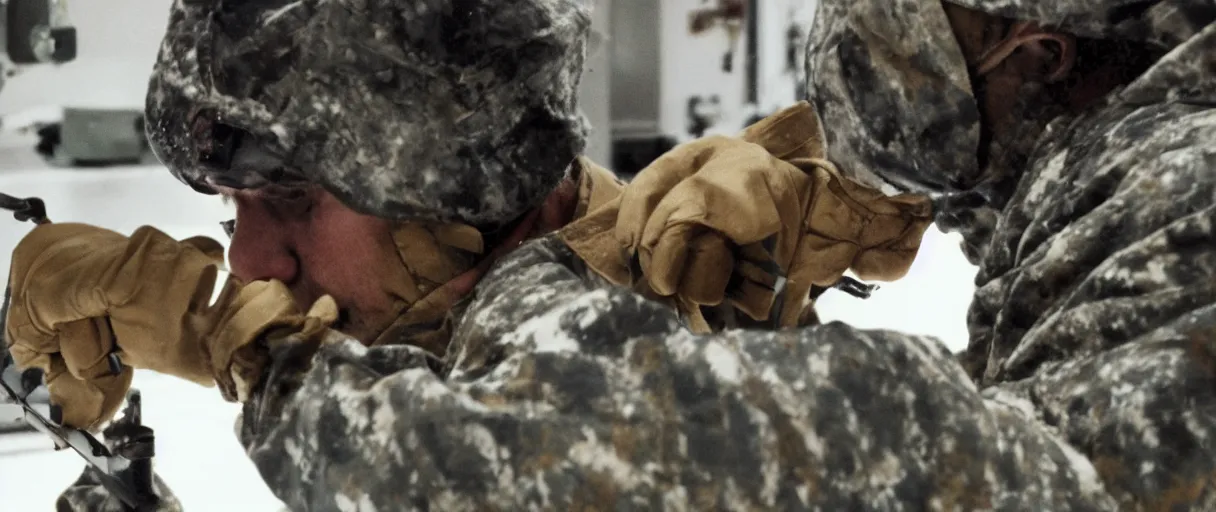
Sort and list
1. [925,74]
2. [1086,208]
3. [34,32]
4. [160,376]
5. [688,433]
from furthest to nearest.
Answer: [160,376]
[34,32]
[925,74]
[1086,208]
[688,433]

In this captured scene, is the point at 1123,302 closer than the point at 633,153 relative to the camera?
Yes

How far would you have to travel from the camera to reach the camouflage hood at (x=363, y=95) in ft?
2.29

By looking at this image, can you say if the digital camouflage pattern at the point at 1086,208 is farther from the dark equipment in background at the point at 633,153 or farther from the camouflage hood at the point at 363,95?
the dark equipment in background at the point at 633,153

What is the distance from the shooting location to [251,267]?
0.77 m

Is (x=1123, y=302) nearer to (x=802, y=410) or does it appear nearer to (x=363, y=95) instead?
(x=802, y=410)

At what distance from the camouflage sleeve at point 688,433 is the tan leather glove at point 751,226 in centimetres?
24

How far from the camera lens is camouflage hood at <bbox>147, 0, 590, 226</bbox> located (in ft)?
2.29

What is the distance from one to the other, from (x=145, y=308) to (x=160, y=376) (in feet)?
2.94

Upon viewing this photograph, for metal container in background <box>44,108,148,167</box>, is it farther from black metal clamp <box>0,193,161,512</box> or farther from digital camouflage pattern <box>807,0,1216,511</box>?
digital camouflage pattern <box>807,0,1216,511</box>

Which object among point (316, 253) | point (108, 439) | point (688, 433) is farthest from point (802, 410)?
point (108, 439)

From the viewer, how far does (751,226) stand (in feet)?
2.52

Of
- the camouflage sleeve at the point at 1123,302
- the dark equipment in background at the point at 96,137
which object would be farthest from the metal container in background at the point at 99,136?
the camouflage sleeve at the point at 1123,302

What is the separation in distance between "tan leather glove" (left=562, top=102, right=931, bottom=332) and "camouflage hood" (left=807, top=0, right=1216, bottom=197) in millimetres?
50

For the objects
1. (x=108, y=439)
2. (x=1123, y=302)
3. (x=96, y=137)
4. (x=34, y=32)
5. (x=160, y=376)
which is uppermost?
(x=1123, y=302)
